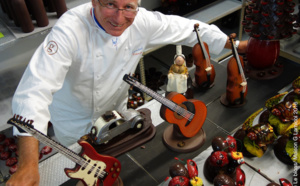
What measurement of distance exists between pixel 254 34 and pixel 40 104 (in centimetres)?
108

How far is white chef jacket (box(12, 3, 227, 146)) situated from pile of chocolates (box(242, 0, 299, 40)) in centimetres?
17

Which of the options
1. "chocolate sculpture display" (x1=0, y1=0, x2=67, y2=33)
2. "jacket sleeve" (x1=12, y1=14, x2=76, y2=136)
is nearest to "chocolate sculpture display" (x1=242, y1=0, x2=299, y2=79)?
"jacket sleeve" (x1=12, y1=14, x2=76, y2=136)

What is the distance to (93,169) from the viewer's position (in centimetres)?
98

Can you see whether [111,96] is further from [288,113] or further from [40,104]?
[288,113]

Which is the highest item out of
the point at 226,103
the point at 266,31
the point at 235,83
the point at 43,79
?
the point at 43,79

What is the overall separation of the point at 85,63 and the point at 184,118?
1.55 ft

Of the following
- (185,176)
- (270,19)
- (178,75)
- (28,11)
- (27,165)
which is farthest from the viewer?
(28,11)

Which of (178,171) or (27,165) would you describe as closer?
(27,165)

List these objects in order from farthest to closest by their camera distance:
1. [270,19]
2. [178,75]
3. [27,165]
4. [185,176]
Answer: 1. [270,19]
2. [178,75]
3. [185,176]
4. [27,165]

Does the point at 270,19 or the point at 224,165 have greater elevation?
the point at 270,19

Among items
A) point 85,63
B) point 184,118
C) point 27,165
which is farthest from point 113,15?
point 27,165

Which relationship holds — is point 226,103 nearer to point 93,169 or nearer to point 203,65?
point 203,65

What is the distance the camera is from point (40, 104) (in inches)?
37.4

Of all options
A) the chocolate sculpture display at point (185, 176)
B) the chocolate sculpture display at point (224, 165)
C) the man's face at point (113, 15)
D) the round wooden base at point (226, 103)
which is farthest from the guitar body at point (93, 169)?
the round wooden base at point (226, 103)
